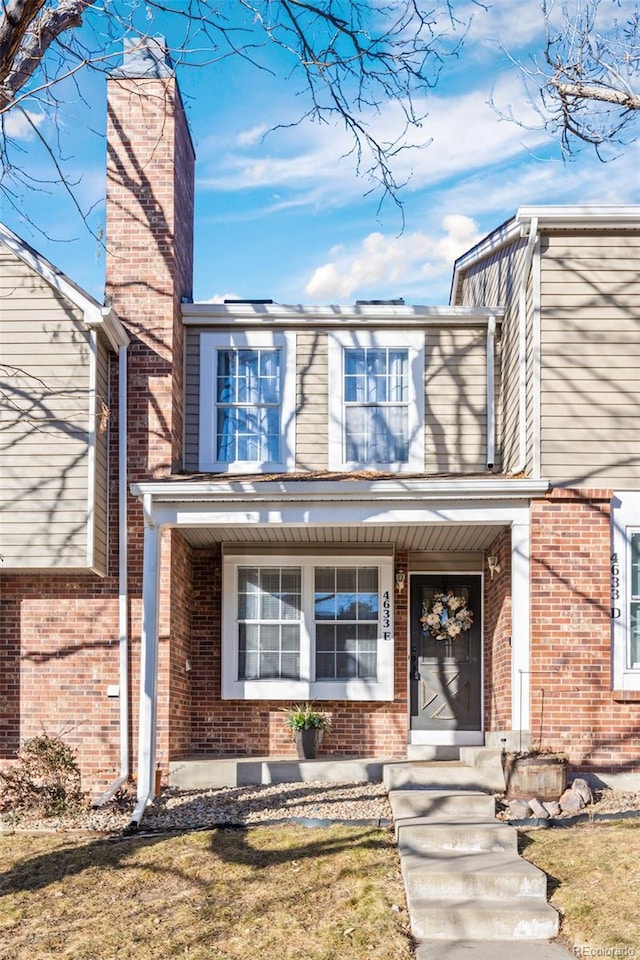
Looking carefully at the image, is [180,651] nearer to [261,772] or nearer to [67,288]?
[261,772]

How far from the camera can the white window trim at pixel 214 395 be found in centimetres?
1260

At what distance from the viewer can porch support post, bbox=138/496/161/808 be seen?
34.3 ft

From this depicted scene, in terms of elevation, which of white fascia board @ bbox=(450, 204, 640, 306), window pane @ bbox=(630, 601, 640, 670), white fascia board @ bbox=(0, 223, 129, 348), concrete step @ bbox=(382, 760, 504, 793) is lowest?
concrete step @ bbox=(382, 760, 504, 793)

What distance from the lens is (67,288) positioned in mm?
11266

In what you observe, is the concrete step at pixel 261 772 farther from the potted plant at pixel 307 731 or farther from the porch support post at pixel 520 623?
the porch support post at pixel 520 623

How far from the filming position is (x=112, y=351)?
12.0 meters

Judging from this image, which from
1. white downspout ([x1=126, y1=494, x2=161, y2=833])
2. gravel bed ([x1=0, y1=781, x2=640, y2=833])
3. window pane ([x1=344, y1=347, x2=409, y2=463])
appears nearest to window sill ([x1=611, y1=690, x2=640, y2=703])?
gravel bed ([x1=0, y1=781, x2=640, y2=833])

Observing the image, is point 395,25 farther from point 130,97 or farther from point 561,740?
point 561,740

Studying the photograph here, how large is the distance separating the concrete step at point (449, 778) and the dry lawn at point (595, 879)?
4.24 ft

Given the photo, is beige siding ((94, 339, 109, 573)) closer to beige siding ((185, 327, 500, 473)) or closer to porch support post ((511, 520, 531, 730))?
beige siding ((185, 327, 500, 473))

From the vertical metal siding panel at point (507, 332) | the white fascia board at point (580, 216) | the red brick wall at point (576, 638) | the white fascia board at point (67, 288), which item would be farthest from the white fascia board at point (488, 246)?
the white fascia board at point (67, 288)

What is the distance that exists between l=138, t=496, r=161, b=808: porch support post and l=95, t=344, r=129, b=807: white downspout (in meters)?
0.53

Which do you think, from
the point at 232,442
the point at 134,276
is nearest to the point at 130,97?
the point at 134,276

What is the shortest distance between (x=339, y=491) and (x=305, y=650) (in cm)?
273
